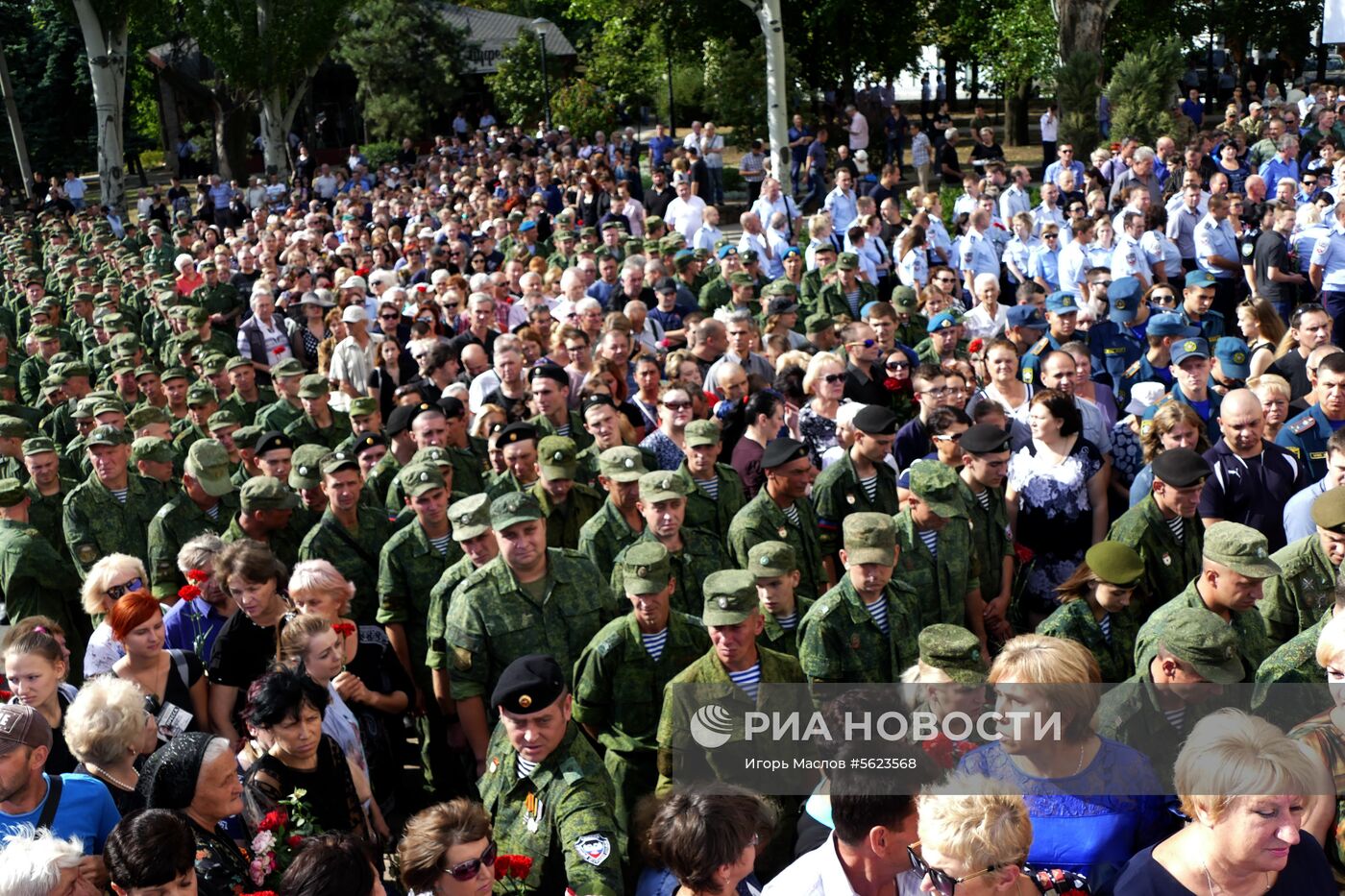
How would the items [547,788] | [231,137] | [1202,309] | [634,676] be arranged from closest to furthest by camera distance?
[547,788] < [634,676] < [1202,309] < [231,137]

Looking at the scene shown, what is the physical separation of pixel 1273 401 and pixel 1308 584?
2113mm

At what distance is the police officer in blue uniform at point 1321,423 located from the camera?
7223mm

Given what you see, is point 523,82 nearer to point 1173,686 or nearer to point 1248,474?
point 1248,474

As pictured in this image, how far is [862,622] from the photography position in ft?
18.7

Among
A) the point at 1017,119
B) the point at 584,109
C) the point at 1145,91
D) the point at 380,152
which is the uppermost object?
the point at 584,109

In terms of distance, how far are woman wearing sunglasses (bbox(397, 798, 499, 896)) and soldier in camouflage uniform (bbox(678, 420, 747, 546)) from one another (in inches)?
121

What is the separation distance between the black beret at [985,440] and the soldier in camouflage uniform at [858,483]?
0.44 meters

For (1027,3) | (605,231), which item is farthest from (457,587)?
(1027,3)

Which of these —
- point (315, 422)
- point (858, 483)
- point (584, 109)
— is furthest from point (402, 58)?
point (858, 483)

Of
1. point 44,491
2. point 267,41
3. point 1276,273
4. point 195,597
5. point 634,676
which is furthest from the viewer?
point 267,41

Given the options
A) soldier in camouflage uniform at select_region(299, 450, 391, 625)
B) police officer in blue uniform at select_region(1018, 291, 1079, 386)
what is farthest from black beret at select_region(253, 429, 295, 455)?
police officer in blue uniform at select_region(1018, 291, 1079, 386)

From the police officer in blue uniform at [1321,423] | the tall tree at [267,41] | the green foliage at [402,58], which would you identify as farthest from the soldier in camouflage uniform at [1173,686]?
the green foliage at [402,58]

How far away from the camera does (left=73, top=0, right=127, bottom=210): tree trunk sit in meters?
→ 28.3

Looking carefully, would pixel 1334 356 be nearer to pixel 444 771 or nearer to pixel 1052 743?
pixel 1052 743
